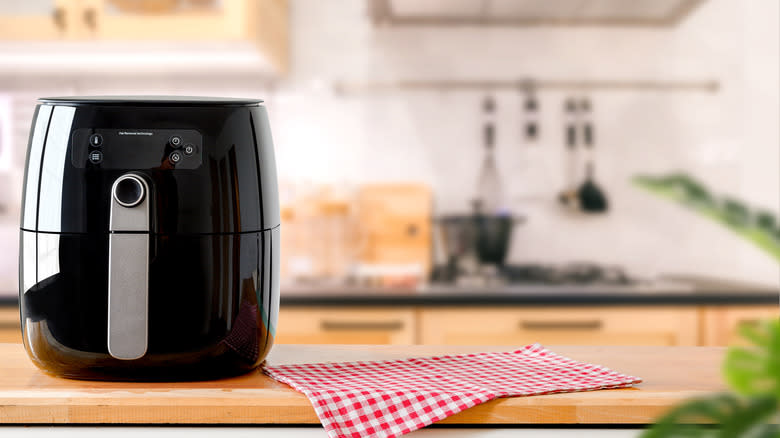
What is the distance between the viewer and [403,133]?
2.82 metres

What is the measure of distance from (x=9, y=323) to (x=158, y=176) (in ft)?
5.33

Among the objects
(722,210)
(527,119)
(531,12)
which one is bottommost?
(722,210)

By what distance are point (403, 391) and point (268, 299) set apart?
0.19 m

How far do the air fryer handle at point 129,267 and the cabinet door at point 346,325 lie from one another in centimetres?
139

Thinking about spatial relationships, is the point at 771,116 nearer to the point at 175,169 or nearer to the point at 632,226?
the point at 632,226

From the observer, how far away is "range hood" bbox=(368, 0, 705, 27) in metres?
2.54

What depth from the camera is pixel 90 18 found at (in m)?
2.35

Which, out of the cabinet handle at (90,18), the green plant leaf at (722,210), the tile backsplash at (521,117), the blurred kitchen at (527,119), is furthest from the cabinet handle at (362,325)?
the green plant leaf at (722,210)

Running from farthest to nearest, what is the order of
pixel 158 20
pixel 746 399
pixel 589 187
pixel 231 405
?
pixel 589 187
pixel 158 20
pixel 231 405
pixel 746 399

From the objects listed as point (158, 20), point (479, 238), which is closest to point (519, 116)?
point (479, 238)

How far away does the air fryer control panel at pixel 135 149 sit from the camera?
30.3 inches

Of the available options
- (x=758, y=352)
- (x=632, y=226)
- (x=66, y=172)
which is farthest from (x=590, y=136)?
(x=758, y=352)

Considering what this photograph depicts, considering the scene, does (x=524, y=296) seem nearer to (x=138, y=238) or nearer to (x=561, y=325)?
(x=561, y=325)

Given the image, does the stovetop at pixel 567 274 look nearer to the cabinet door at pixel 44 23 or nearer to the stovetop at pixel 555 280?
the stovetop at pixel 555 280
